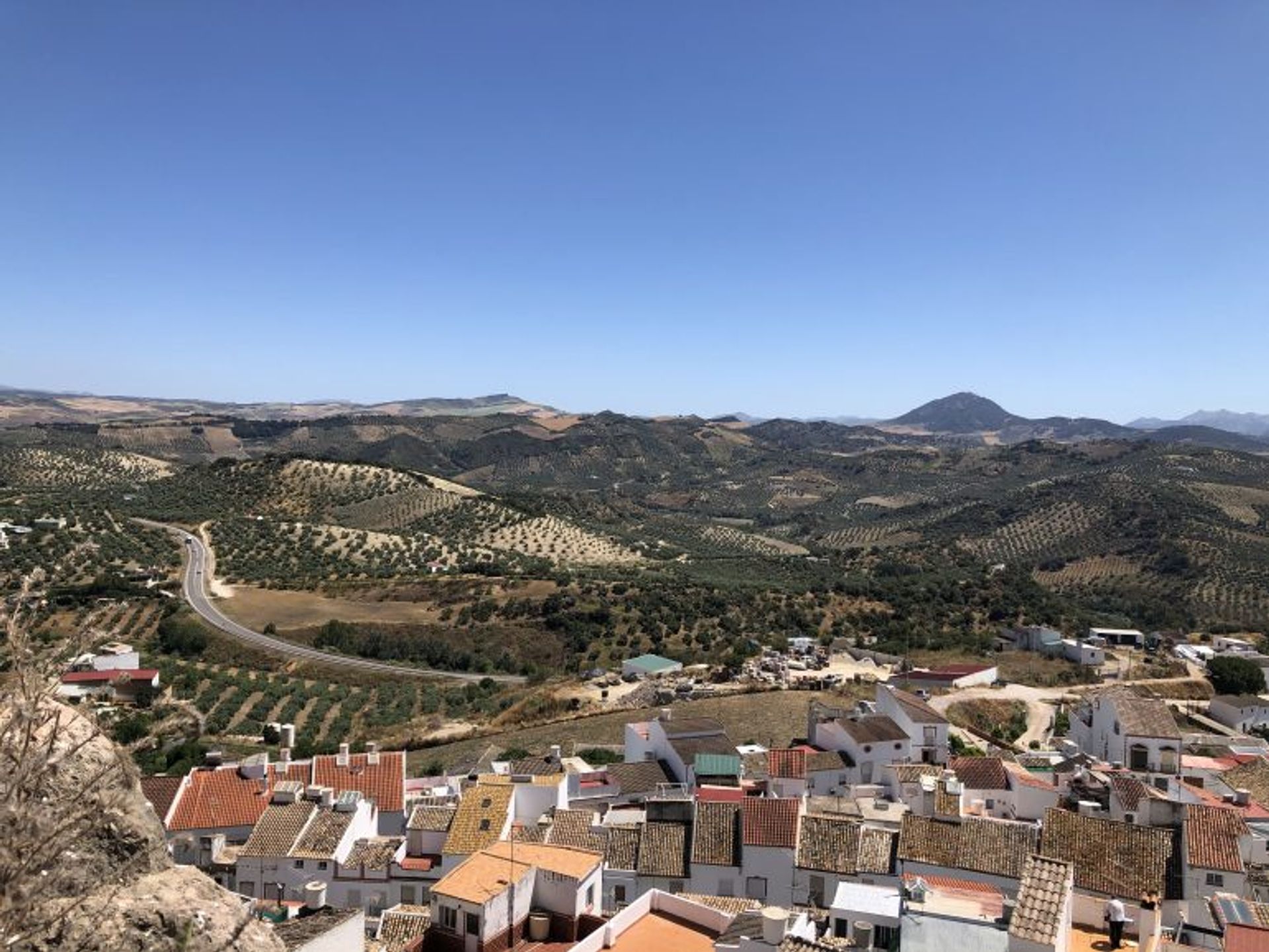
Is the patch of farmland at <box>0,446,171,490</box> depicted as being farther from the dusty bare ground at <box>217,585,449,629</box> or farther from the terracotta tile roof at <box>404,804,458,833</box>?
the terracotta tile roof at <box>404,804,458,833</box>

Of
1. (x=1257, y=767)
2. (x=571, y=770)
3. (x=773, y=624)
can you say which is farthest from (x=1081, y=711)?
(x=773, y=624)

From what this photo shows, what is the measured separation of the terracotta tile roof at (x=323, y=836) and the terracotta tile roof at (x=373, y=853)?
21.4 inches

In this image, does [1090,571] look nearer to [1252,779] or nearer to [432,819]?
[1252,779]

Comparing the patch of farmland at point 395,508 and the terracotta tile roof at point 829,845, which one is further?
the patch of farmland at point 395,508

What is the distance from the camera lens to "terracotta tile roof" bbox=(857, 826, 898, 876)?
23188mm

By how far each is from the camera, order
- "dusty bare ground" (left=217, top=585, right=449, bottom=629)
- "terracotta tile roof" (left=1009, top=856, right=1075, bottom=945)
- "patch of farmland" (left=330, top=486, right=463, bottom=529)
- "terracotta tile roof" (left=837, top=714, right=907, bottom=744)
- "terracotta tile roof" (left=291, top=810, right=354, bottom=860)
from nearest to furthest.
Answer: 1. "terracotta tile roof" (left=1009, top=856, right=1075, bottom=945)
2. "terracotta tile roof" (left=291, top=810, right=354, bottom=860)
3. "terracotta tile roof" (left=837, top=714, right=907, bottom=744)
4. "dusty bare ground" (left=217, top=585, right=449, bottom=629)
5. "patch of farmland" (left=330, top=486, right=463, bottom=529)

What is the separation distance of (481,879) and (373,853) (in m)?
9.12

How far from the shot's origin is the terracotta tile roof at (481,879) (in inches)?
602

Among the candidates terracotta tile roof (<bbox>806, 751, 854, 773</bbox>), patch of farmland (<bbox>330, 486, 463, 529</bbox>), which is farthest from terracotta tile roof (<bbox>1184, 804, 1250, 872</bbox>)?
patch of farmland (<bbox>330, 486, 463, 529</bbox>)

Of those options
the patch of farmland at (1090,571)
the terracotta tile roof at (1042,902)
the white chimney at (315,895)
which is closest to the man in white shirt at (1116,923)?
the terracotta tile roof at (1042,902)

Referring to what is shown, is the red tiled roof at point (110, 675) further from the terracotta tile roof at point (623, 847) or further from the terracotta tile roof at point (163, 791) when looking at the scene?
the terracotta tile roof at point (623, 847)

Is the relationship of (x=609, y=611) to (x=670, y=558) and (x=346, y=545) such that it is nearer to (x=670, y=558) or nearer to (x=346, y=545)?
(x=346, y=545)

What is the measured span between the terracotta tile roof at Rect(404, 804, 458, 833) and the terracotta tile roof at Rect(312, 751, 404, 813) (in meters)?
Answer: 2.64

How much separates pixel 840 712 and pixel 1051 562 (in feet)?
339
